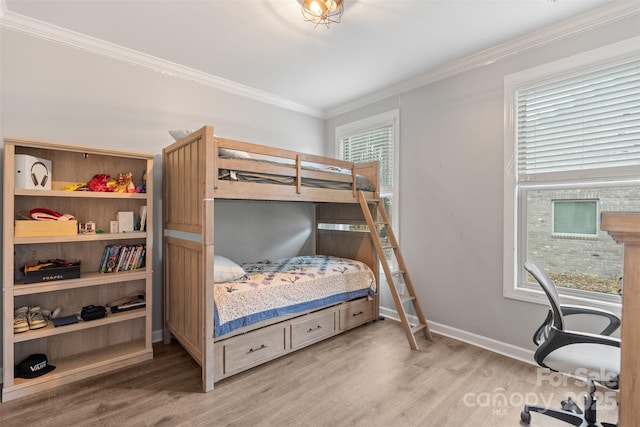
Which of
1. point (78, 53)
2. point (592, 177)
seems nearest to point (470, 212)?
point (592, 177)

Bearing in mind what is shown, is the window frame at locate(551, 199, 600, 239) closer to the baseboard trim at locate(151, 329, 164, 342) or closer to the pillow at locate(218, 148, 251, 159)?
the pillow at locate(218, 148, 251, 159)

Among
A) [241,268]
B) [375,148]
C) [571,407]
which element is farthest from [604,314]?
[375,148]

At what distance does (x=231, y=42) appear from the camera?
249cm

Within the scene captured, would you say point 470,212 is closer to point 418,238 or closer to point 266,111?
point 418,238

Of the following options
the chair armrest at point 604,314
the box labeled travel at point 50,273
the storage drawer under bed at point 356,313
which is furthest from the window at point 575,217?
the box labeled travel at point 50,273

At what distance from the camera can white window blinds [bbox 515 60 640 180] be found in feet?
6.70

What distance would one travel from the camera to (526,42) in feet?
7.93

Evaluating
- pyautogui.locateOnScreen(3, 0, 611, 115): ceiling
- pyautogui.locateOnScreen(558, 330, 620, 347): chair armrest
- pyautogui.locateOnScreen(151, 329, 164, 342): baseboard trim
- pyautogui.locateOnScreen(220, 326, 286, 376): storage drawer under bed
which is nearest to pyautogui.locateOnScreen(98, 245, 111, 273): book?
pyautogui.locateOnScreen(151, 329, 164, 342): baseboard trim

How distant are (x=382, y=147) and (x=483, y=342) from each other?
7.50 feet

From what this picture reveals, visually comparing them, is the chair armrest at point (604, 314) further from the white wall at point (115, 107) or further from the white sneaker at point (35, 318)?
the white sneaker at point (35, 318)

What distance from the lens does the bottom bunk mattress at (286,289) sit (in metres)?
2.14

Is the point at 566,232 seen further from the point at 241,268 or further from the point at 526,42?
the point at 241,268

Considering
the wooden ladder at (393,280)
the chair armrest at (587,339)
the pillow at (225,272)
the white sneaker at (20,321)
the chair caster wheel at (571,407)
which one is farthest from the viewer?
the wooden ladder at (393,280)

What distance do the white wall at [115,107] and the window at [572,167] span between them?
8.20 feet
